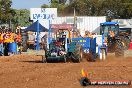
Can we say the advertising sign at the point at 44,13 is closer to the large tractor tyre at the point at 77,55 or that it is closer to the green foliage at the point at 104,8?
the large tractor tyre at the point at 77,55

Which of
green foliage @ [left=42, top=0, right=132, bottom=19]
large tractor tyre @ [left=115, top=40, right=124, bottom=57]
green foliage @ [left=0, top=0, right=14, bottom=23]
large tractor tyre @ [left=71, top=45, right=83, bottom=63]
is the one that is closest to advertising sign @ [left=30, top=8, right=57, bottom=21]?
large tractor tyre @ [left=115, top=40, right=124, bottom=57]

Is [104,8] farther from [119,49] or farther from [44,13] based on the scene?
[119,49]

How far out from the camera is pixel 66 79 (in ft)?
42.3

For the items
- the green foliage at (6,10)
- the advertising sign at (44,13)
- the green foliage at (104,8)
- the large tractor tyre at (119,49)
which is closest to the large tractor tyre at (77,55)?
the large tractor tyre at (119,49)

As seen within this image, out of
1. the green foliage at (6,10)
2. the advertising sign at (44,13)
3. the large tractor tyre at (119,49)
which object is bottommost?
the large tractor tyre at (119,49)

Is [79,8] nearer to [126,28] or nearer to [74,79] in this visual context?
[126,28]

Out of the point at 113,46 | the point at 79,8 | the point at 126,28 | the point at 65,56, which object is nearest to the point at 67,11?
the point at 79,8

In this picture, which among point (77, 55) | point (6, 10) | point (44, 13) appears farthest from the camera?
point (6, 10)

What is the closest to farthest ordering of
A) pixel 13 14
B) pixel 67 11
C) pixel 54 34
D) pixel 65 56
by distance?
pixel 65 56 → pixel 54 34 → pixel 13 14 → pixel 67 11

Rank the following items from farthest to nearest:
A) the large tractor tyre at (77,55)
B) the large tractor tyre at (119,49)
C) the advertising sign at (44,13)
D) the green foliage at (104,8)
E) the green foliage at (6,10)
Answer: the green foliage at (104,8) → the green foliage at (6,10) → the advertising sign at (44,13) → the large tractor tyre at (119,49) → the large tractor tyre at (77,55)

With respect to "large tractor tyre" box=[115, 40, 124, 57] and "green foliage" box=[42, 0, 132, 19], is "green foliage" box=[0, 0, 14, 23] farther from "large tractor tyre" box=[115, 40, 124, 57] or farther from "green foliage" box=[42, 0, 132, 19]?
"large tractor tyre" box=[115, 40, 124, 57]

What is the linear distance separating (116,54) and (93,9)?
6345 cm

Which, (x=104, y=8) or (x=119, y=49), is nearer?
(x=119, y=49)

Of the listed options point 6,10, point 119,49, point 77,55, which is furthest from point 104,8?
point 77,55
